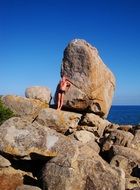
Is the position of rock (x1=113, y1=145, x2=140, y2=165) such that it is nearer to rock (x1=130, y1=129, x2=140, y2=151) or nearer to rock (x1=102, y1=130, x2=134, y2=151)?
rock (x1=130, y1=129, x2=140, y2=151)

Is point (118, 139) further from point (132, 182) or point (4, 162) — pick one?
point (4, 162)

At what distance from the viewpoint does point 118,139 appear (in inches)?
920

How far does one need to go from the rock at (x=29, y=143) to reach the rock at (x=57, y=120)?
7.07m

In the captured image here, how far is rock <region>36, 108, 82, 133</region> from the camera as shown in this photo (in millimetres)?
25984

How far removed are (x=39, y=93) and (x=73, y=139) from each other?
359 inches

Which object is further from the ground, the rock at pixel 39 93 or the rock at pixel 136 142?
the rock at pixel 39 93

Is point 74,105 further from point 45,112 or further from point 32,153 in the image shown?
point 32,153

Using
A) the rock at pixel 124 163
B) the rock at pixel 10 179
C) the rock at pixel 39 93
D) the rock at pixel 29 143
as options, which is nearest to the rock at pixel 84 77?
the rock at pixel 39 93

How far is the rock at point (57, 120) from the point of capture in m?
26.0

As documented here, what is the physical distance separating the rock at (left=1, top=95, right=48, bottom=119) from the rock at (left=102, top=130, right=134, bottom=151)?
595 centimetres

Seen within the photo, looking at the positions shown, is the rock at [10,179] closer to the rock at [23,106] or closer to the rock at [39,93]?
the rock at [23,106]

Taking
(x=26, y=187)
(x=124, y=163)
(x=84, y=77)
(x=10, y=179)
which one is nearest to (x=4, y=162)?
(x=10, y=179)

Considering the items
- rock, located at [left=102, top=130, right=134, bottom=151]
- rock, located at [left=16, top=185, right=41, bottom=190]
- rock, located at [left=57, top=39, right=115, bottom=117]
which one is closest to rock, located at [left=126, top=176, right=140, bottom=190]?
rock, located at [left=102, top=130, right=134, bottom=151]

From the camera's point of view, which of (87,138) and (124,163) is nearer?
(124,163)
